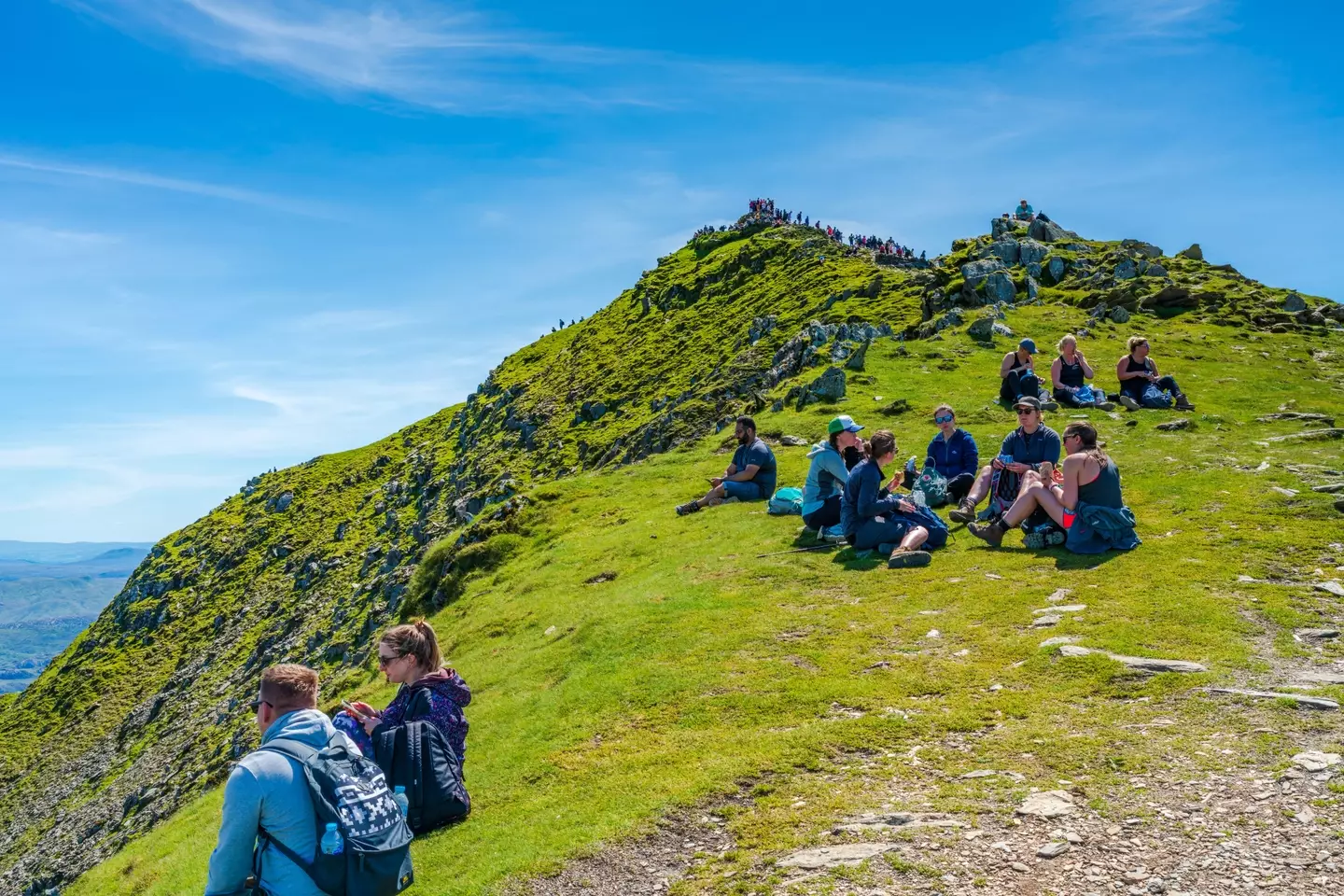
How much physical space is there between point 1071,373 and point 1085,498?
17.9 m

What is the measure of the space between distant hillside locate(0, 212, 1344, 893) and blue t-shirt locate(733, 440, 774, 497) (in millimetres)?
2321

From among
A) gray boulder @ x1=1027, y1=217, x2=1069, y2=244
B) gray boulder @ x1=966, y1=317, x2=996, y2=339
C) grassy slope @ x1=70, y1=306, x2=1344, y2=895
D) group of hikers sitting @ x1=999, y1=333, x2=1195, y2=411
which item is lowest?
grassy slope @ x1=70, y1=306, x2=1344, y2=895

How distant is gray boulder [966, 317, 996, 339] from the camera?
154 ft

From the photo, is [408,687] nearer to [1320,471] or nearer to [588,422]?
[1320,471]

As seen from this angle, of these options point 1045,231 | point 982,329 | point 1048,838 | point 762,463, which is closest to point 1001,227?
point 1045,231

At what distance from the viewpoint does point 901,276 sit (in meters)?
83.0

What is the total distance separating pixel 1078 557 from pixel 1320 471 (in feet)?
30.9

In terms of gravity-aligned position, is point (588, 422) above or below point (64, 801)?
above

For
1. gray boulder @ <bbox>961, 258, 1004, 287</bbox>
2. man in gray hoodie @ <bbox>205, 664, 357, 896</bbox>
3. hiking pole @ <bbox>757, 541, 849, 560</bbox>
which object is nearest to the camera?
man in gray hoodie @ <bbox>205, 664, 357, 896</bbox>

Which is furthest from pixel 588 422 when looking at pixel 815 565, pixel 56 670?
pixel 56 670

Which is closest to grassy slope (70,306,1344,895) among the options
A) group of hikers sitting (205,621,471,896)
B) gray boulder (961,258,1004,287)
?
group of hikers sitting (205,621,471,896)

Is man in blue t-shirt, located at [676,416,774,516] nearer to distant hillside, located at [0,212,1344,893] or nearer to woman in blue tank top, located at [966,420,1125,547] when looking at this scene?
distant hillside, located at [0,212,1344,893]

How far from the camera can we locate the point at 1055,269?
59.5 meters

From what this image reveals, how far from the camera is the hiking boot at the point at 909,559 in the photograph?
19.7 meters
